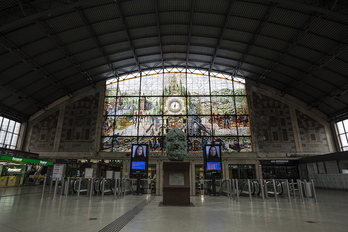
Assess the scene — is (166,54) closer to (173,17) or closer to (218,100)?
(173,17)

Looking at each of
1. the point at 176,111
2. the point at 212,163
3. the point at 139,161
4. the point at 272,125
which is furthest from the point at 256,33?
the point at 139,161

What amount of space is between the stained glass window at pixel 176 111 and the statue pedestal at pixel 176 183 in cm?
1700

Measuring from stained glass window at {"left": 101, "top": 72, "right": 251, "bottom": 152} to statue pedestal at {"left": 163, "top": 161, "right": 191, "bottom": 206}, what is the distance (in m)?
17.0

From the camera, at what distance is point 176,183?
854 cm

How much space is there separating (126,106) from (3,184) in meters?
15.1

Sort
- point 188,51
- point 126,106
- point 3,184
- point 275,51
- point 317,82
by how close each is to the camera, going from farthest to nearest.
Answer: point 126,106 < point 188,51 < point 317,82 < point 275,51 < point 3,184

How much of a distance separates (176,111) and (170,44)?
342 inches

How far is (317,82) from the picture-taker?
23062 mm

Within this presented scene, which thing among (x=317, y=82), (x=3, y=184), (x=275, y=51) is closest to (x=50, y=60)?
(x=3, y=184)

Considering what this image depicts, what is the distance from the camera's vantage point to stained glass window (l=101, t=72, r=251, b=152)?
25.8 metres

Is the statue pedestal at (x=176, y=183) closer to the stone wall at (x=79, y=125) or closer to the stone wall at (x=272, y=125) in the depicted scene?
the stone wall at (x=272, y=125)

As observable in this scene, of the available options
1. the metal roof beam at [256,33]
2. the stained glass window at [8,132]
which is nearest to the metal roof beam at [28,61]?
the stained glass window at [8,132]

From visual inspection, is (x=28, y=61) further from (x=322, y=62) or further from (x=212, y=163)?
(x=322, y=62)

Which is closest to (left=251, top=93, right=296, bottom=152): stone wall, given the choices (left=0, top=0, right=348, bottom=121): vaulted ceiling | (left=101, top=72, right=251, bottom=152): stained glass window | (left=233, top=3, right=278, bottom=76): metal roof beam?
(left=101, top=72, right=251, bottom=152): stained glass window
